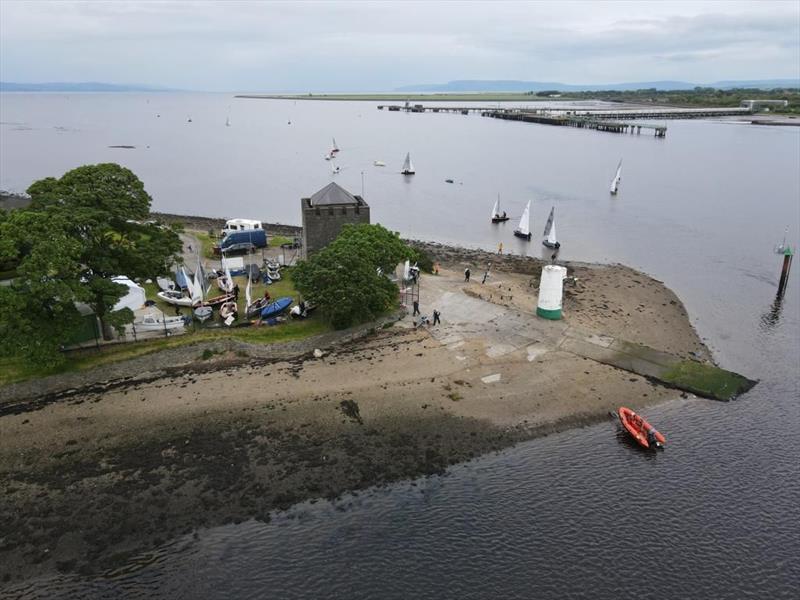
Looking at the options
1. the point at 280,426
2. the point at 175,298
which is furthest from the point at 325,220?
the point at 280,426

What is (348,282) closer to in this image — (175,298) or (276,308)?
(276,308)

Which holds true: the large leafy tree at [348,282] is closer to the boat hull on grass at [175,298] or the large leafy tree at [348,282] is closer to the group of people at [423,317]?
the group of people at [423,317]

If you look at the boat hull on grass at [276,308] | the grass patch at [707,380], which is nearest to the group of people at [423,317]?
the boat hull on grass at [276,308]

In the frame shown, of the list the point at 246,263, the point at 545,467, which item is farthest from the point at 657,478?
the point at 246,263

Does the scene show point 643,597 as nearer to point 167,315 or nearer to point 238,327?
point 238,327

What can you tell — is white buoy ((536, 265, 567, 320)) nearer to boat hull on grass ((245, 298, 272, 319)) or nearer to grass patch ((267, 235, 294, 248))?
boat hull on grass ((245, 298, 272, 319))

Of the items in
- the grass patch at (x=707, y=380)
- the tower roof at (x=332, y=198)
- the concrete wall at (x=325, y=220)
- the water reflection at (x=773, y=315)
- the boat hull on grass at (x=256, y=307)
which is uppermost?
the tower roof at (x=332, y=198)
